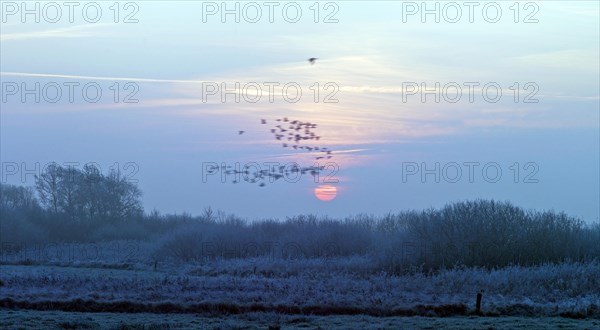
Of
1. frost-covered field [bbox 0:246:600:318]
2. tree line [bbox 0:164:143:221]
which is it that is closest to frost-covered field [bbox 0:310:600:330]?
frost-covered field [bbox 0:246:600:318]

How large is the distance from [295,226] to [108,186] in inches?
1050

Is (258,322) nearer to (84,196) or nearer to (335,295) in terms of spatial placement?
(335,295)

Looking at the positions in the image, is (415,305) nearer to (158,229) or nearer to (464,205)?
(464,205)

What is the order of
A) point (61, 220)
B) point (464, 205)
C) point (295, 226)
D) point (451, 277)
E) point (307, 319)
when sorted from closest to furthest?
1. point (307, 319)
2. point (451, 277)
3. point (464, 205)
4. point (295, 226)
5. point (61, 220)

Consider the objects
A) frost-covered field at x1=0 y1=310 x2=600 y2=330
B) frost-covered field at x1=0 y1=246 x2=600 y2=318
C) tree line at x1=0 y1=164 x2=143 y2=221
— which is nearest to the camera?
frost-covered field at x1=0 y1=310 x2=600 y2=330

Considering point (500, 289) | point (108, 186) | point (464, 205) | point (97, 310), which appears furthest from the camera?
point (108, 186)

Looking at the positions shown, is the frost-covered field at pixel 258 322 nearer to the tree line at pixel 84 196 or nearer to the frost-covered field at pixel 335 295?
the frost-covered field at pixel 335 295

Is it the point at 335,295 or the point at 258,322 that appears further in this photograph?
the point at 335,295

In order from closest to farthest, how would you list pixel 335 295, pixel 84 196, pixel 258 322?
pixel 258 322, pixel 335 295, pixel 84 196

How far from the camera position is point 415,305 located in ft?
76.0

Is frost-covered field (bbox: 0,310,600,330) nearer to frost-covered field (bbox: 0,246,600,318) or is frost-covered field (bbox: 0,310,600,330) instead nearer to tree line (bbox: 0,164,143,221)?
frost-covered field (bbox: 0,246,600,318)

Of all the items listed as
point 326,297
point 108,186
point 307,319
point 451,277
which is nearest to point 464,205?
point 451,277

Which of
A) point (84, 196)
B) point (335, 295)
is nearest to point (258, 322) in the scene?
point (335, 295)

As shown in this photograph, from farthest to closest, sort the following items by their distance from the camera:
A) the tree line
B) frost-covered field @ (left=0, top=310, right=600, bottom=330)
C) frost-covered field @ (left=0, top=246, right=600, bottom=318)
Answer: the tree line, frost-covered field @ (left=0, top=246, right=600, bottom=318), frost-covered field @ (left=0, top=310, right=600, bottom=330)
